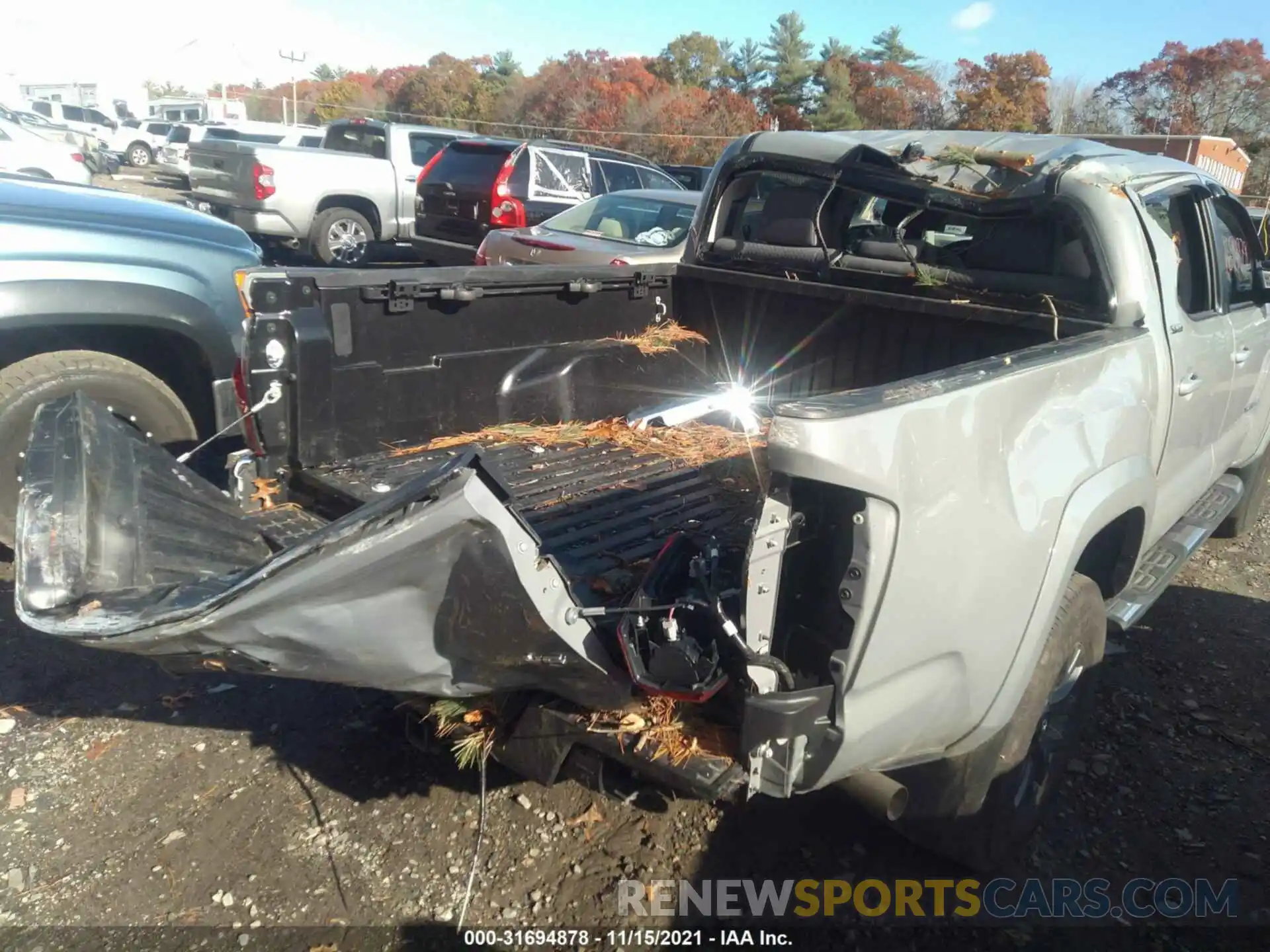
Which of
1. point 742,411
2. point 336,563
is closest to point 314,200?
point 742,411

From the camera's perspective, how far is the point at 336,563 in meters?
2.01

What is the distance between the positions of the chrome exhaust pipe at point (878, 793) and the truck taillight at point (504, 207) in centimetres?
1030

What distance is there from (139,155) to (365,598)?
3610 centimetres

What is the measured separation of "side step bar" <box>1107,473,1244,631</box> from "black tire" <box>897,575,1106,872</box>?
415 mm

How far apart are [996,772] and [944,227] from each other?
2.42 m

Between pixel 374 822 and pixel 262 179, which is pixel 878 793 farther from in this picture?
pixel 262 179

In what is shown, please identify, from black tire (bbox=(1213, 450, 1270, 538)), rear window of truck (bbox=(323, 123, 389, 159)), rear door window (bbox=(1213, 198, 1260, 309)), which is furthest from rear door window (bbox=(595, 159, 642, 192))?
rear door window (bbox=(1213, 198, 1260, 309))

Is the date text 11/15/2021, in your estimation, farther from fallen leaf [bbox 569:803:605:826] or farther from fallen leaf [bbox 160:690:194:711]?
fallen leaf [bbox 160:690:194:711]

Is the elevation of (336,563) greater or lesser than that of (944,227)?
lesser

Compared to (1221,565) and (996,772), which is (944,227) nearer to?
(996,772)

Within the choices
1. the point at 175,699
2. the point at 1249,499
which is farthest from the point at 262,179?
the point at 1249,499

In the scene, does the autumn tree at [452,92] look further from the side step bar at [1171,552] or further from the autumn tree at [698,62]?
the side step bar at [1171,552]

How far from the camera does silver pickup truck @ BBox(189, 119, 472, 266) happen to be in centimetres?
1319

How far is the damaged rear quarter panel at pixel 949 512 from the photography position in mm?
2025
